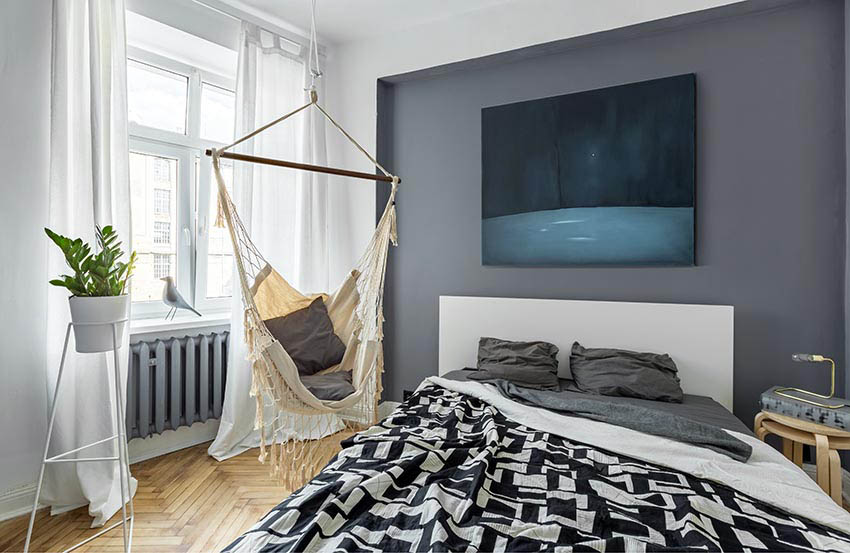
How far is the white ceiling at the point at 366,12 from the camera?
2955 millimetres

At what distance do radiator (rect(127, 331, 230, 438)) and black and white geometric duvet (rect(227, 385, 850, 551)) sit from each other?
5.10 ft

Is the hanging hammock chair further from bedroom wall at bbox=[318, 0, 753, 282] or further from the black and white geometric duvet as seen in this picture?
bedroom wall at bbox=[318, 0, 753, 282]

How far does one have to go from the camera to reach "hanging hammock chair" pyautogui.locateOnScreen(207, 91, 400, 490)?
2043 mm

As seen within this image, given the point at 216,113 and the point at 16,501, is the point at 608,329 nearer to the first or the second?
the point at 216,113

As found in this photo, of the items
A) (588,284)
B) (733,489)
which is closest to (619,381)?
(588,284)

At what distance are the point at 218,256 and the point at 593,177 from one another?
7.77 ft

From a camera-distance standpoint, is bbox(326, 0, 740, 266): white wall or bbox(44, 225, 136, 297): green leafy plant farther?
bbox(326, 0, 740, 266): white wall

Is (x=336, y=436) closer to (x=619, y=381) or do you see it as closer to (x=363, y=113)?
(x=619, y=381)

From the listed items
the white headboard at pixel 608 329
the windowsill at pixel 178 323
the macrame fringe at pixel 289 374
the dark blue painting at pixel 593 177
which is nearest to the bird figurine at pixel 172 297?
the windowsill at pixel 178 323

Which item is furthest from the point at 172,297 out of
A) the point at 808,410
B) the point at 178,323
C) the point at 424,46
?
the point at 808,410

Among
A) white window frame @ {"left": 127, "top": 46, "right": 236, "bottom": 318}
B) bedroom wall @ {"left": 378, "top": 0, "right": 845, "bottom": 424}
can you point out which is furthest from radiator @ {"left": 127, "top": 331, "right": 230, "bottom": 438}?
bedroom wall @ {"left": 378, "top": 0, "right": 845, "bottom": 424}

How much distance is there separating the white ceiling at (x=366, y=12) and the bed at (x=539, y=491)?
2.30m

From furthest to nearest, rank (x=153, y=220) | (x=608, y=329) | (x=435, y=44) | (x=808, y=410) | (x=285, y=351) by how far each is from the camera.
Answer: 1. (x=435, y=44)
2. (x=153, y=220)
3. (x=608, y=329)
4. (x=285, y=351)
5. (x=808, y=410)

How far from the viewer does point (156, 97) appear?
9.64 feet
